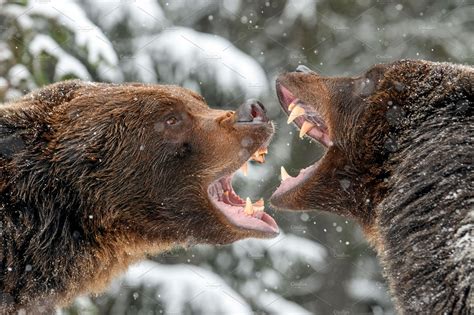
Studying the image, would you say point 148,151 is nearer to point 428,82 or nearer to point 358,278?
point 428,82

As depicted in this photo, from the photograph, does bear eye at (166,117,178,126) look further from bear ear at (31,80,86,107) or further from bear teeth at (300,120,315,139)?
bear teeth at (300,120,315,139)

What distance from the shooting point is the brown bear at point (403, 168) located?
3.49 m

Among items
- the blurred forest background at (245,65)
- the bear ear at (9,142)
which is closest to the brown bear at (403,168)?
the bear ear at (9,142)

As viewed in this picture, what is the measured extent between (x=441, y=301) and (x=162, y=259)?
4608mm

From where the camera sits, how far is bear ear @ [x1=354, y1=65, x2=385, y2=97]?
14.8 ft

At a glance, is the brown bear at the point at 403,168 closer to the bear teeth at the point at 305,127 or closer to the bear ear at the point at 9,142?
the bear teeth at the point at 305,127

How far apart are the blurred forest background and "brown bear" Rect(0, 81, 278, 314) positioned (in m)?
2.48

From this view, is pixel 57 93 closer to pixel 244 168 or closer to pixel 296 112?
pixel 244 168

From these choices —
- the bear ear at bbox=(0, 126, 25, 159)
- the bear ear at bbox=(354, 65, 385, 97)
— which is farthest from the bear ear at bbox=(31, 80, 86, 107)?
the bear ear at bbox=(354, 65, 385, 97)

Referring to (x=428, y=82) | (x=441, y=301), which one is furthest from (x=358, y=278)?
(x=441, y=301)

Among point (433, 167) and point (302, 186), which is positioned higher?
point (433, 167)

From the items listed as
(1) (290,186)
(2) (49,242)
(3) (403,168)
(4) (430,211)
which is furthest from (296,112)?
(2) (49,242)

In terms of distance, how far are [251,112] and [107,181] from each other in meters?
0.75

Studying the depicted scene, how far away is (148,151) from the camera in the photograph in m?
4.34
